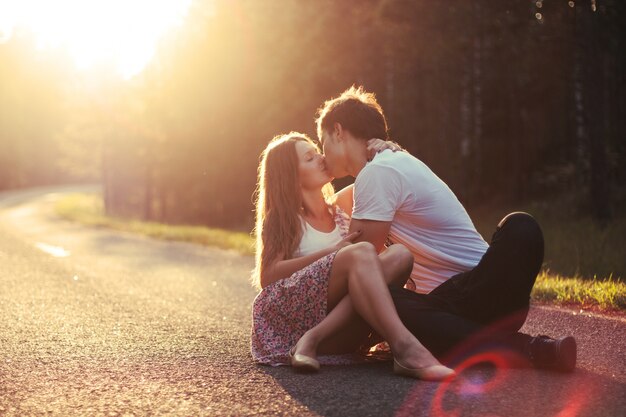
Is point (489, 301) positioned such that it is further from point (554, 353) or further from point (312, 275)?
point (312, 275)

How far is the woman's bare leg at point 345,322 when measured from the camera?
4.37 metres

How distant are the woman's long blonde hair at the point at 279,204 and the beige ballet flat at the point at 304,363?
0.67m

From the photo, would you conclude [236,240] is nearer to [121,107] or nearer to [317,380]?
[317,380]

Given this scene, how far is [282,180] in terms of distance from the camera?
4.80m

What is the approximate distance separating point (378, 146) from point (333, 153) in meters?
0.30

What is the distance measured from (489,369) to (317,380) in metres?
0.93

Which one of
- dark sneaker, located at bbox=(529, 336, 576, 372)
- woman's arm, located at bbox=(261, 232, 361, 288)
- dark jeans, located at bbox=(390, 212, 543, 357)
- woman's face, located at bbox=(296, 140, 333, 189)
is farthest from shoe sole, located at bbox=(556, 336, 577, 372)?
woman's face, located at bbox=(296, 140, 333, 189)

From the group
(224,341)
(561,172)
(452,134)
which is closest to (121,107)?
(452,134)

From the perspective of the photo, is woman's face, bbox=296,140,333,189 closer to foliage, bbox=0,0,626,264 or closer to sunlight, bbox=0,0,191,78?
foliage, bbox=0,0,626,264

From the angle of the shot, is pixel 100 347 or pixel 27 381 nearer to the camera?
pixel 27 381

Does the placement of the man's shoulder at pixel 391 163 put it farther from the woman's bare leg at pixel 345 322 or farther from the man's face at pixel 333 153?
the woman's bare leg at pixel 345 322

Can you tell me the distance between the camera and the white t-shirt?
4465 mm

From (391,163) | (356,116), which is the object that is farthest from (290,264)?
(356,116)

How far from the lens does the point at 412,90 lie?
25406 mm
